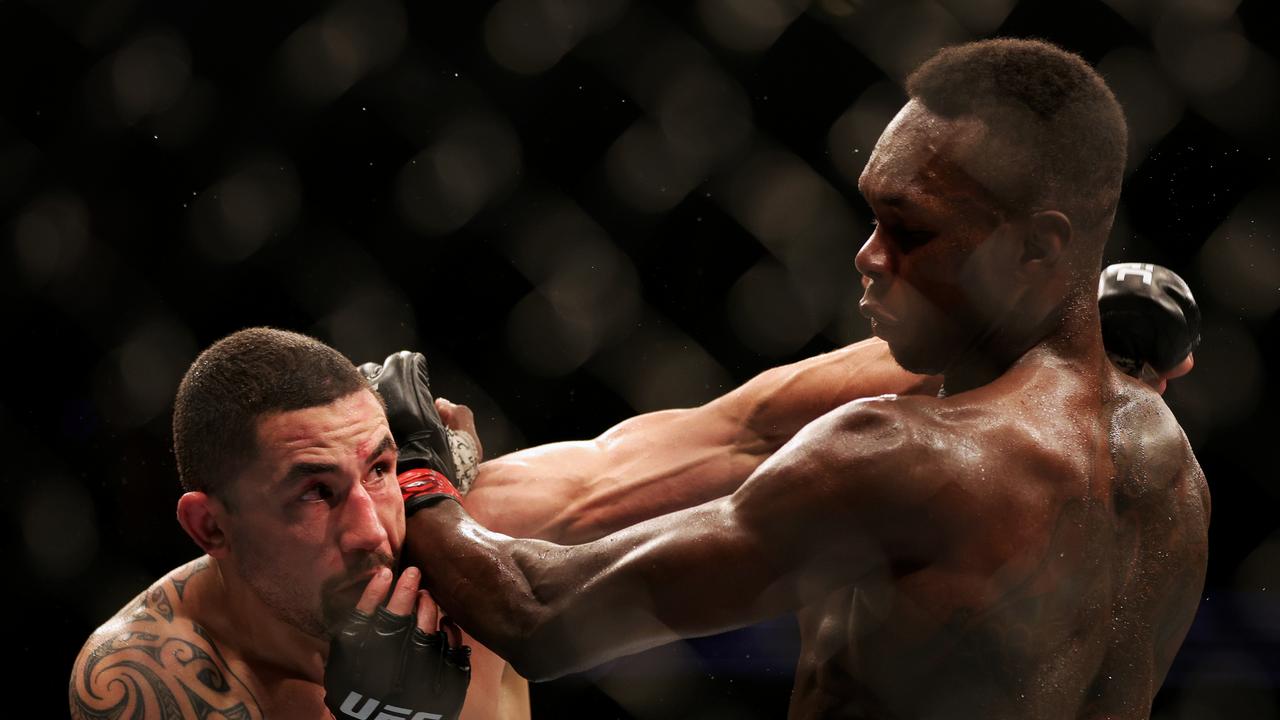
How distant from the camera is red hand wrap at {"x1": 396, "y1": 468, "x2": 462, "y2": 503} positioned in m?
1.63

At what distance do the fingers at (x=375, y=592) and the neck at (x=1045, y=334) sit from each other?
716mm

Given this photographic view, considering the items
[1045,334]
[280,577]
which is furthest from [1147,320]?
[280,577]

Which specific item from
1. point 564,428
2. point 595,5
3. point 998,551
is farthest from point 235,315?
point 998,551

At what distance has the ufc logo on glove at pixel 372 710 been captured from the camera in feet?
4.97

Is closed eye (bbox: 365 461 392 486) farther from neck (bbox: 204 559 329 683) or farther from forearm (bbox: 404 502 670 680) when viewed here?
neck (bbox: 204 559 329 683)

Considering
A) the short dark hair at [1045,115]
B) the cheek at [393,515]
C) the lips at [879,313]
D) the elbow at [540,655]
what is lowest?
the elbow at [540,655]

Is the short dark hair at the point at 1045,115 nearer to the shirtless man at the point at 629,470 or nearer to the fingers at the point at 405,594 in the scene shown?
the shirtless man at the point at 629,470

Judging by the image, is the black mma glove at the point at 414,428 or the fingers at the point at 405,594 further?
the black mma glove at the point at 414,428

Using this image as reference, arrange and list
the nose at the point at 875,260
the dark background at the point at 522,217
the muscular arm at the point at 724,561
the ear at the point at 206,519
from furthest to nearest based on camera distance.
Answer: the dark background at the point at 522,217 → the ear at the point at 206,519 → the nose at the point at 875,260 → the muscular arm at the point at 724,561

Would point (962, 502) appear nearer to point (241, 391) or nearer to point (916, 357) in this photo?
point (916, 357)

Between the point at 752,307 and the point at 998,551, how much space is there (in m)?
1.71

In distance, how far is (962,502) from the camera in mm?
1295

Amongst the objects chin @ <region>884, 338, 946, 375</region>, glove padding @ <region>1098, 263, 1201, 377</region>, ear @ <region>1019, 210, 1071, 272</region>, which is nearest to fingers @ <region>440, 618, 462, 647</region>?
chin @ <region>884, 338, 946, 375</region>

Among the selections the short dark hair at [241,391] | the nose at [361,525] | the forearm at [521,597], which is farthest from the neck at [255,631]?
the forearm at [521,597]
